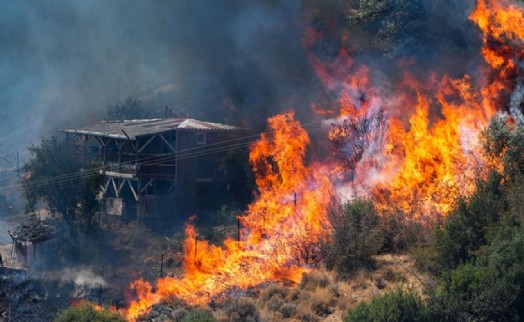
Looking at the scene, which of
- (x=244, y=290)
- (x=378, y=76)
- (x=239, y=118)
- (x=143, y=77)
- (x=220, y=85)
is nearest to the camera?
(x=244, y=290)

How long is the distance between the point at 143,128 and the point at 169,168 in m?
4.47

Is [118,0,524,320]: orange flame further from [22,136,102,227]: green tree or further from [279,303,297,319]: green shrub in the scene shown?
[22,136,102,227]: green tree

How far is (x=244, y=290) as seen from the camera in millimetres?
18344

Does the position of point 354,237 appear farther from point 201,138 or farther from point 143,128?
point 143,128

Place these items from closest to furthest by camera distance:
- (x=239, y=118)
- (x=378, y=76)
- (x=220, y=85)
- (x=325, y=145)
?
(x=378, y=76) < (x=325, y=145) < (x=239, y=118) < (x=220, y=85)

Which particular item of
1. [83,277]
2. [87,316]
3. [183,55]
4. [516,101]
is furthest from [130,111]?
[87,316]

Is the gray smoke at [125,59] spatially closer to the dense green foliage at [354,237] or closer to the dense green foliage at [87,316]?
the dense green foliage at [354,237]

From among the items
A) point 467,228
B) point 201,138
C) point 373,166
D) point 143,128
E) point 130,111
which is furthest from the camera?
point 130,111

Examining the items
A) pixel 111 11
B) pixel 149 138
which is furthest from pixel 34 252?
pixel 111 11

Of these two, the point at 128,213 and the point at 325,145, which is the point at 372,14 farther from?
the point at 128,213

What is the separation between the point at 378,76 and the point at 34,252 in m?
19.2

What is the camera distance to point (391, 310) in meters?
12.6

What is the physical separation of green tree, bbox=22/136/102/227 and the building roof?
379 centimetres

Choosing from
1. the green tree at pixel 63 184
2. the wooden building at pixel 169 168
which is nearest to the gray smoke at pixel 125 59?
the wooden building at pixel 169 168
